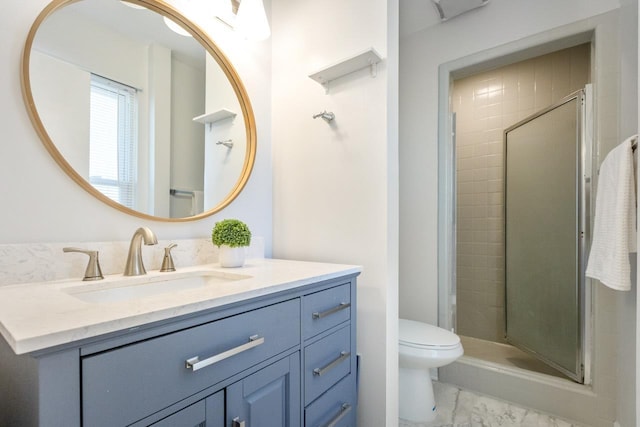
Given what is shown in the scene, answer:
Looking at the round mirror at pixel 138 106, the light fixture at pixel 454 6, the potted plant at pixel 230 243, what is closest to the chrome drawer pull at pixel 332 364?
the potted plant at pixel 230 243

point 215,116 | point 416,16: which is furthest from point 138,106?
point 416,16

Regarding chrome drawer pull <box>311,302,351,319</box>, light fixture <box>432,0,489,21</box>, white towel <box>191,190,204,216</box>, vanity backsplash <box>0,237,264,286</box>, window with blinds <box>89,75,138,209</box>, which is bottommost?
chrome drawer pull <box>311,302,351,319</box>

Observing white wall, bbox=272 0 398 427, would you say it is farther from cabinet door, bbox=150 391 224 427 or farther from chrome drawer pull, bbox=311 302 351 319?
cabinet door, bbox=150 391 224 427

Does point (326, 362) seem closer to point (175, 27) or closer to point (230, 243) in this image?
point (230, 243)

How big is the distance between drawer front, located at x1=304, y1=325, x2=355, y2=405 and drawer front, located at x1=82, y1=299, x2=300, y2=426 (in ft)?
0.58

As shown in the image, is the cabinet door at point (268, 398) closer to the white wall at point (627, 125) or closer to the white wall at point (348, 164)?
the white wall at point (348, 164)

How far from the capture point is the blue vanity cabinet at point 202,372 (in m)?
0.47

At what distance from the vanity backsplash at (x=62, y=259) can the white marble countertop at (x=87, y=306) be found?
1.3 inches

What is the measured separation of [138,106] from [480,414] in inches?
86.8

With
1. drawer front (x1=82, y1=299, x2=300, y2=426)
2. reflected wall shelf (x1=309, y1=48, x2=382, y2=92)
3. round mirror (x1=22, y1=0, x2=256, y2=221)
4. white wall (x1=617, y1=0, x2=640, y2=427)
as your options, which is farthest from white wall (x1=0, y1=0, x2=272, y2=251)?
white wall (x1=617, y1=0, x2=640, y2=427)

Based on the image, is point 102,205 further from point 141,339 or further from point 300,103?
point 300,103

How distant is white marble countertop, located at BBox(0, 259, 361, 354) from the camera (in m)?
0.45

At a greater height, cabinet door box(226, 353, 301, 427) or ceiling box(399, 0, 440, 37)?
ceiling box(399, 0, 440, 37)

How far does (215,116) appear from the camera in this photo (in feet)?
4.59
